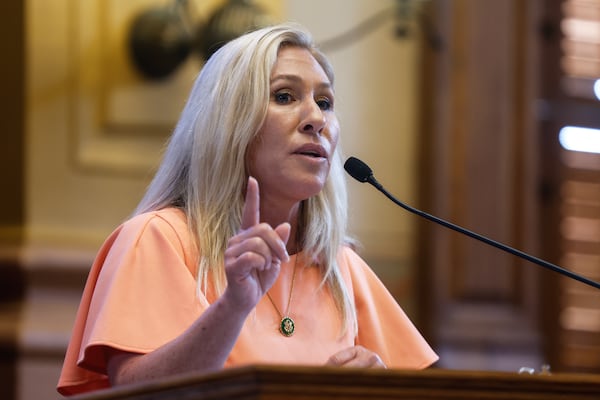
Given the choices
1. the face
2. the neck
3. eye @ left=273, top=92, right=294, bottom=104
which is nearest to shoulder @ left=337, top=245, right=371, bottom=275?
the neck

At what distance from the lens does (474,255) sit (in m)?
4.79

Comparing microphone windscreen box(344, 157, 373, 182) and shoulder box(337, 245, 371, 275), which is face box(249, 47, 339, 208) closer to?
microphone windscreen box(344, 157, 373, 182)

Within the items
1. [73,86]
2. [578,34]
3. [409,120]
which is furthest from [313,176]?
[578,34]

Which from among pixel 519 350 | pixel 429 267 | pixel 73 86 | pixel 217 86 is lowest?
pixel 519 350

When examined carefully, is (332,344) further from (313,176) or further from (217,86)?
(217,86)

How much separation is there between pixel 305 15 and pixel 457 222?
0.91m

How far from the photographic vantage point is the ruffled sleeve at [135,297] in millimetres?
2297

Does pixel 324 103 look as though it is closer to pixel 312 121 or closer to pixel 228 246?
pixel 312 121

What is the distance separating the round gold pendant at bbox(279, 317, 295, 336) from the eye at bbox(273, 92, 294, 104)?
41 cm

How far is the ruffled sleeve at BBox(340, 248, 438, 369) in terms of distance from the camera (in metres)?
2.68

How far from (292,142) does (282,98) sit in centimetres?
11

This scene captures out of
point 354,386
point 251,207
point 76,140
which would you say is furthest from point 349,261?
point 76,140

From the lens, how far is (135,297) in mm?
2344

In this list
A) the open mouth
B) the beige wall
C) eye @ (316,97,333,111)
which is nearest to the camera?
the open mouth
